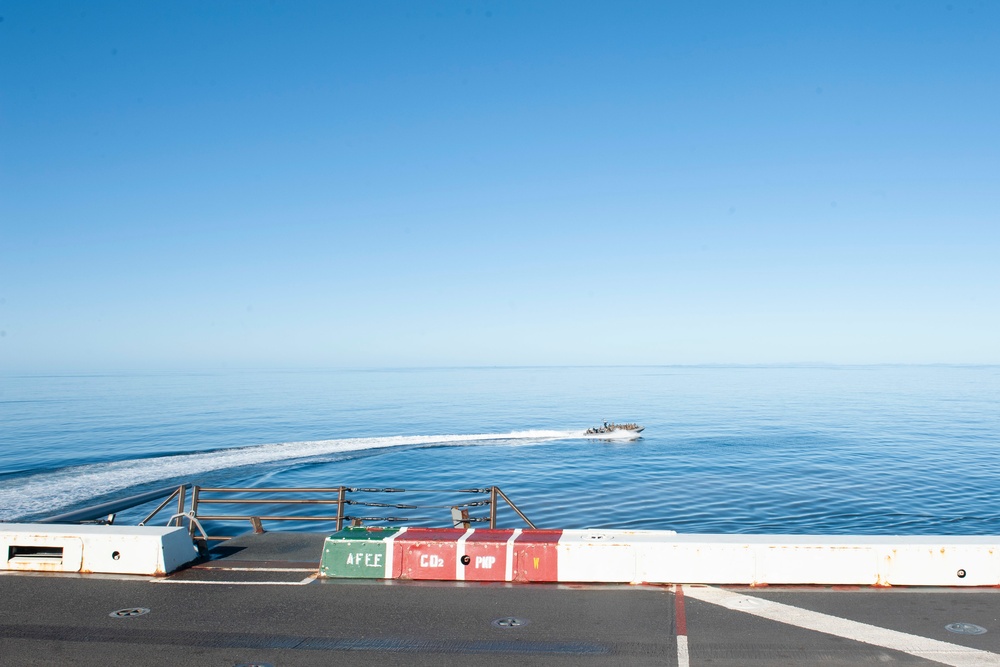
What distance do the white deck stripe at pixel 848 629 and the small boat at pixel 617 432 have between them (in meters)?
44.7

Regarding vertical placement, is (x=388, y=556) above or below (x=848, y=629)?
above

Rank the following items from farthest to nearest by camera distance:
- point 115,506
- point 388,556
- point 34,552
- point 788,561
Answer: point 115,506 → point 34,552 → point 388,556 → point 788,561

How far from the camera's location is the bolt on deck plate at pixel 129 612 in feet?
27.1

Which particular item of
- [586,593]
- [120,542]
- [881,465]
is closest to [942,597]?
[586,593]

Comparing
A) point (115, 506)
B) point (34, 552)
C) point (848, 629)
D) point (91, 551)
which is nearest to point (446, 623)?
point (848, 629)

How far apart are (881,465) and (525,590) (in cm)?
3510

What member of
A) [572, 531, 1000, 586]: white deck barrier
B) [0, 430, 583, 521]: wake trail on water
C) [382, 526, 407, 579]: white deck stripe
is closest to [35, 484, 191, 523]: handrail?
[0, 430, 583, 521]: wake trail on water

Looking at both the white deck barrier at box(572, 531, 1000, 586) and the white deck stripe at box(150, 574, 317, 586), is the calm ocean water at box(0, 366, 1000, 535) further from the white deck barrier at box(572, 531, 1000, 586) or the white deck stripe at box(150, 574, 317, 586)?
the white deck stripe at box(150, 574, 317, 586)

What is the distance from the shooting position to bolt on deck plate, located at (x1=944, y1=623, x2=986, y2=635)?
736cm

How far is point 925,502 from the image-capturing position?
93.2ft

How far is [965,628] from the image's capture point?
749 centimetres

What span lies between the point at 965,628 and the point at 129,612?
950 cm

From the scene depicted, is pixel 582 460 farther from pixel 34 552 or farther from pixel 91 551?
pixel 34 552

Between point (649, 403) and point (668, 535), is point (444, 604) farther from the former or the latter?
point (649, 403)
